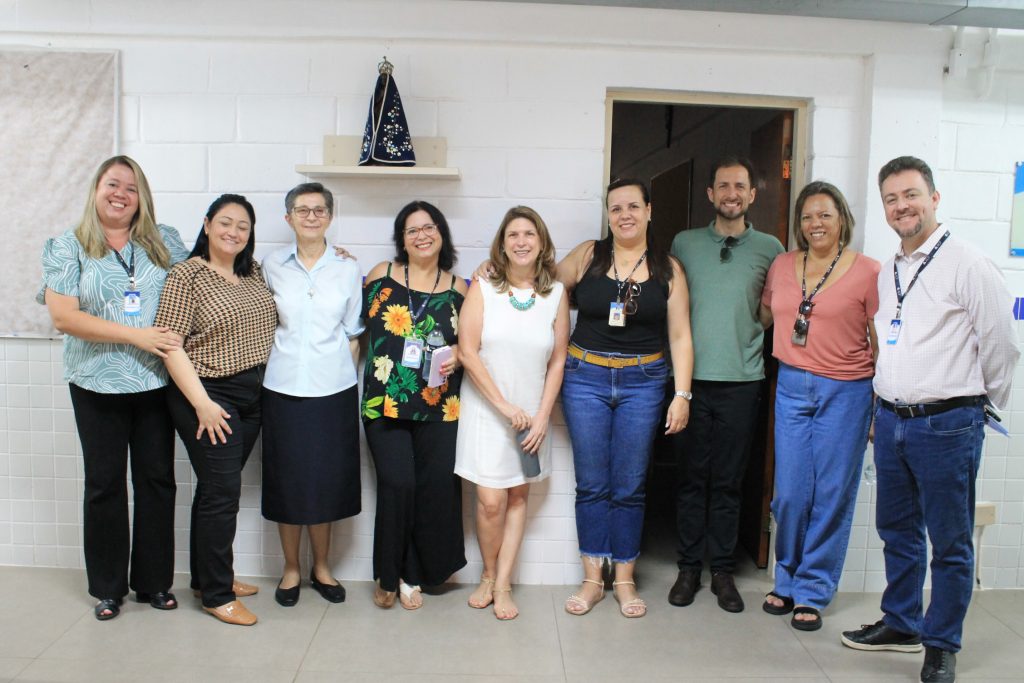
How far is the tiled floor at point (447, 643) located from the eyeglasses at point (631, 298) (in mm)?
1226

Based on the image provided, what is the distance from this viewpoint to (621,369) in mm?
2861

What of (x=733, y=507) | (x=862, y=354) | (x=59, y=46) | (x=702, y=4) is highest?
(x=702, y=4)

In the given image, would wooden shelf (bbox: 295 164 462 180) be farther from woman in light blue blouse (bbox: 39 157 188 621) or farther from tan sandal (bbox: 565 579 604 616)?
tan sandal (bbox: 565 579 604 616)

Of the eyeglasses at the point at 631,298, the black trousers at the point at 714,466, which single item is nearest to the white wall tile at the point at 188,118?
the eyeglasses at the point at 631,298

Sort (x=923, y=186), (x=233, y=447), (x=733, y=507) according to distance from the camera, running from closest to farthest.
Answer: (x=923, y=186), (x=233, y=447), (x=733, y=507)

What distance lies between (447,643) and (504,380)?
0.99m

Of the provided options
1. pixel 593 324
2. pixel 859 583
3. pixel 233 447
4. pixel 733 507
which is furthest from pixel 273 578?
pixel 859 583

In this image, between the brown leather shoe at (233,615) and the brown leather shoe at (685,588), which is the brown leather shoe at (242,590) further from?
the brown leather shoe at (685,588)

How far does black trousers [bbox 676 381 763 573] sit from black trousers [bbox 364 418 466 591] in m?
0.97

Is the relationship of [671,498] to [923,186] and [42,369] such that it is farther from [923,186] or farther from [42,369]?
[42,369]

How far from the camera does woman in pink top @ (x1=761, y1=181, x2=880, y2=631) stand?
276 cm

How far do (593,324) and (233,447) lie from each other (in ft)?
4.75

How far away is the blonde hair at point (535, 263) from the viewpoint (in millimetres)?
2842

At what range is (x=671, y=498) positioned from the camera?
455 cm
